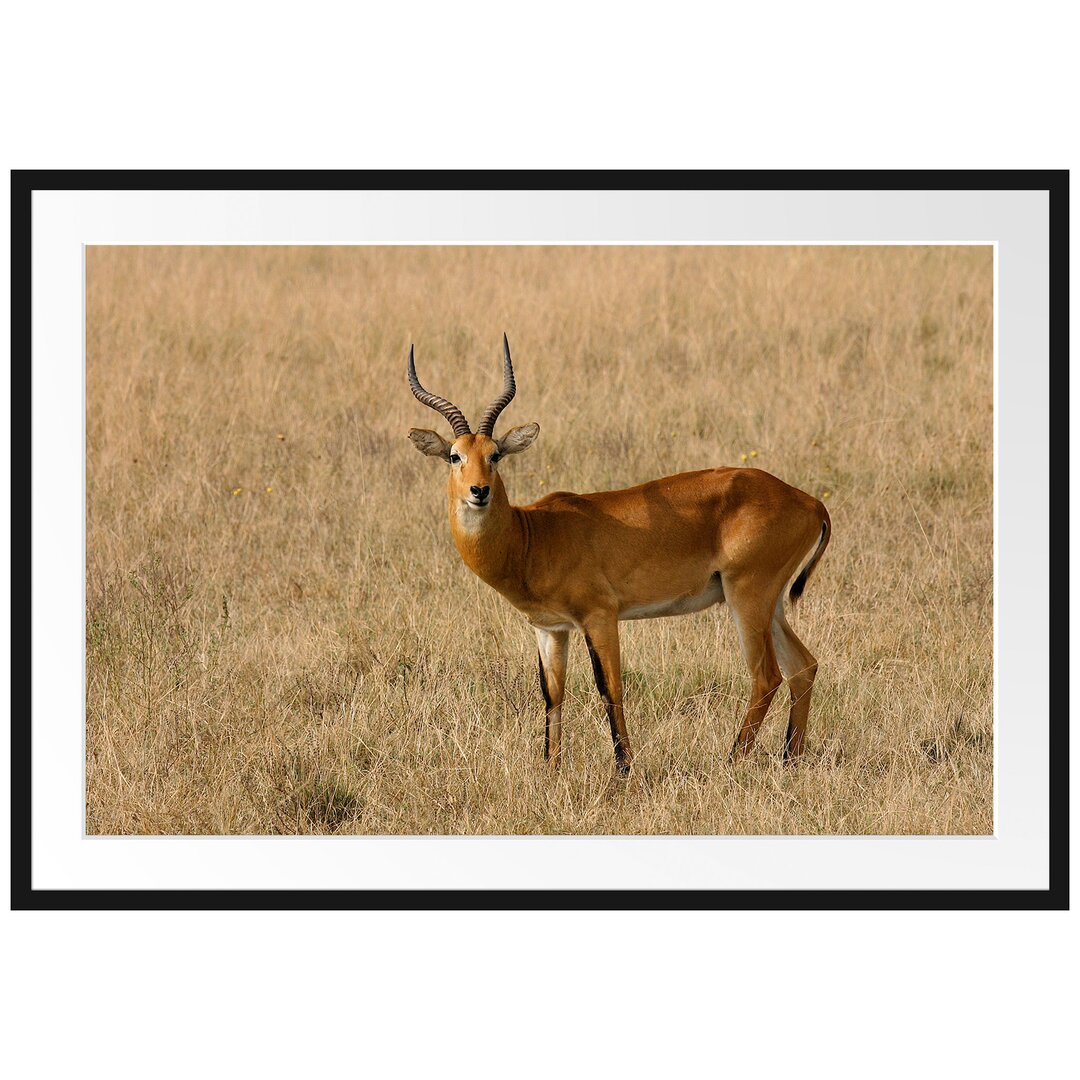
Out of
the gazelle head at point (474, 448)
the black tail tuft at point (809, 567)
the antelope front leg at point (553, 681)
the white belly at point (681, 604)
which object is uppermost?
the gazelle head at point (474, 448)

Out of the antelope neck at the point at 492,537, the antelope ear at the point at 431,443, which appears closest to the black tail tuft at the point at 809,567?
the antelope neck at the point at 492,537

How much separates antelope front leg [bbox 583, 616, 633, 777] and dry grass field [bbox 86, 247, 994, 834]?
163 mm

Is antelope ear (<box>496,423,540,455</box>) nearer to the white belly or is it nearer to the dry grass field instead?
the white belly

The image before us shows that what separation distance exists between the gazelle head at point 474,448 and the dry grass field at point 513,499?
1.27 metres

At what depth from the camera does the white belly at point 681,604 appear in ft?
24.4

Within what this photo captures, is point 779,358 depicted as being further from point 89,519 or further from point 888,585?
point 89,519

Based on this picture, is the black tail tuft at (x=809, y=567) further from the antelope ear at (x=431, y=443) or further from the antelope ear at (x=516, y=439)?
the antelope ear at (x=431, y=443)

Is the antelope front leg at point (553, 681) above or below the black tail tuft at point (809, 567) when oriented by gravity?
below

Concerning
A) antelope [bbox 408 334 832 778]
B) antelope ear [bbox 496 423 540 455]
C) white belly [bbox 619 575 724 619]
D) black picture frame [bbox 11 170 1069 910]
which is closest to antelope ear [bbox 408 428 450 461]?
antelope [bbox 408 334 832 778]

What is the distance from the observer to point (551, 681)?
7566 millimetres

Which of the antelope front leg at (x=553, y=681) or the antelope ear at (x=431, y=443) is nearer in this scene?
the antelope ear at (x=431, y=443)
